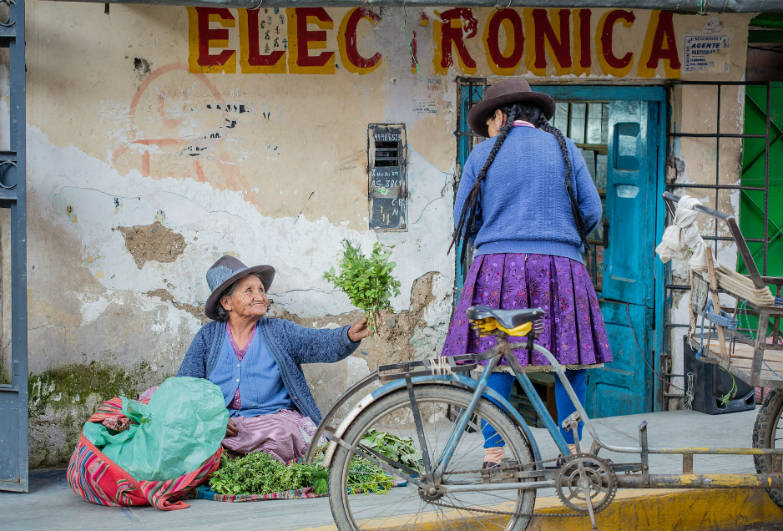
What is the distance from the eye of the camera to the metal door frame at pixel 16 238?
173 inches

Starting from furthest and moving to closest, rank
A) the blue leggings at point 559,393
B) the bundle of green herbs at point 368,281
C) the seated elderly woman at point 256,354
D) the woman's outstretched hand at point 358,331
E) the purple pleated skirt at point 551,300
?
the seated elderly woman at point 256,354
the woman's outstretched hand at point 358,331
the bundle of green herbs at point 368,281
the purple pleated skirt at point 551,300
the blue leggings at point 559,393

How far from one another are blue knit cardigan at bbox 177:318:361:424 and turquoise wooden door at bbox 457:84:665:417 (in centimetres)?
133

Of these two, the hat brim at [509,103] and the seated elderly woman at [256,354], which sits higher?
the hat brim at [509,103]

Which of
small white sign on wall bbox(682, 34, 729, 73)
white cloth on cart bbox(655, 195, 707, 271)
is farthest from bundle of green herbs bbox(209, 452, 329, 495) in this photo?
small white sign on wall bbox(682, 34, 729, 73)

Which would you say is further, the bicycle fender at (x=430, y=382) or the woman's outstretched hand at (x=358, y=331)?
the woman's outstretched hand at (x=358, y=331)

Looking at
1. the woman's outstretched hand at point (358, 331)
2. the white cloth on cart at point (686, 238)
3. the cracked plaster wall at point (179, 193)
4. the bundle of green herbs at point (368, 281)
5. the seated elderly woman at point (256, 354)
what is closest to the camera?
the white cloth on cart at point (686, 238)

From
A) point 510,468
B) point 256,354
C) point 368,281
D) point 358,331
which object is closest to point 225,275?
point 256,354

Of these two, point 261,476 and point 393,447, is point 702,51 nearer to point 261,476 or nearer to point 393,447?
point 393,447

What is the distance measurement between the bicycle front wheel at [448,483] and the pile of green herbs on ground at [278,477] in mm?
338

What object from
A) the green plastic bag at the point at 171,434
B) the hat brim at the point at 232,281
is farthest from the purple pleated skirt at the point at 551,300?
the hat brim at the point at 232,281

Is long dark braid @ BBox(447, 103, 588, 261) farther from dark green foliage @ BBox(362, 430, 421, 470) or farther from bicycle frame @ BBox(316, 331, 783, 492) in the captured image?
dark green foliage @ BBox(362, 430, 421, 470)

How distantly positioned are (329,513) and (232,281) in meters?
1.44

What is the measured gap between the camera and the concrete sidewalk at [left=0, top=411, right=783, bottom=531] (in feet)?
→ 13.1

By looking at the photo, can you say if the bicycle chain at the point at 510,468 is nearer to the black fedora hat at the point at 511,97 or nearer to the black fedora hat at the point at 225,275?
the black fedora hat at the point at 511,97
